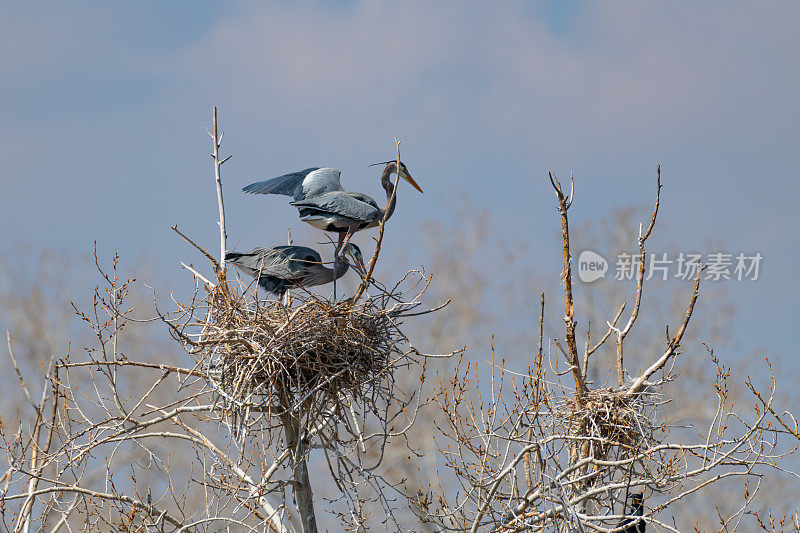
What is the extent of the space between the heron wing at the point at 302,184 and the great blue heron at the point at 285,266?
0.92m

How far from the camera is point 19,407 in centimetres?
1883

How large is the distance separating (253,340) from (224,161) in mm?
1986

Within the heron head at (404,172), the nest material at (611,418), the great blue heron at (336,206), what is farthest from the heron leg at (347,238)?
the nest material at (611,418)

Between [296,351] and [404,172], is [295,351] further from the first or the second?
[404,172]

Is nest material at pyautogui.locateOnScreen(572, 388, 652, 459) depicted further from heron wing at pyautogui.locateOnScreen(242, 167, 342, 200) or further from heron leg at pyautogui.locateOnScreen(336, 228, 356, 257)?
heron wing at pyautogui.locateOnScreen(242, 167, 342, 200)

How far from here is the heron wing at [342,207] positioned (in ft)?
23.2

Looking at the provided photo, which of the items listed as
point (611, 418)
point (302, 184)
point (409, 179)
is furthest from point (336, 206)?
point (611, 418)

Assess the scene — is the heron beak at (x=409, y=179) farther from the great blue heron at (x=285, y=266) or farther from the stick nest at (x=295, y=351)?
the stick nest at (x=295, y=351)

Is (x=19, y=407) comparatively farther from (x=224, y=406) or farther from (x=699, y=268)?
(x=699, y=268)

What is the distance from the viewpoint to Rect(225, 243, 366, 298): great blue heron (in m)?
6.75

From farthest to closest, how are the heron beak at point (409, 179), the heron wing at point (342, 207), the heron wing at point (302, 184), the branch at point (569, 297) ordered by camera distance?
1. the heron beak at point (409, 179)
2. the heron wing at point (302, 184)
3. the heron wing at point (342, 207)
4. the branch at point (569, 297)

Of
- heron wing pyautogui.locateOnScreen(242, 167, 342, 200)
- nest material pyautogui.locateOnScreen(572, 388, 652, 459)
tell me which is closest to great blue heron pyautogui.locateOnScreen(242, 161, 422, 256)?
heron wing pyautogui.locateOnScreen(242, 167, 342, 200)

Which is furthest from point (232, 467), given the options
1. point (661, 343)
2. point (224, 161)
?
point (661, 343)

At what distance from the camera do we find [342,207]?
7082 millimetres
